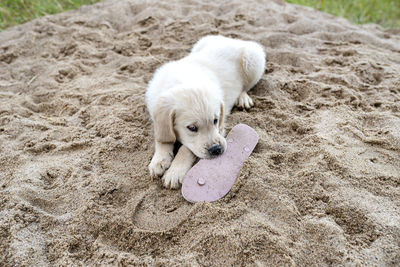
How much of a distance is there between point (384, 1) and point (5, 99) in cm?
803

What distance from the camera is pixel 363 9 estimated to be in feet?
21.7

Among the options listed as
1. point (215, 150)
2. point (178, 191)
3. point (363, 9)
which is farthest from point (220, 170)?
point (363, 9)

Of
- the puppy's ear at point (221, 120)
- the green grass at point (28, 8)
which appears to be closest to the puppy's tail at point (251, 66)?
the puppy's ear at point (221, 120)

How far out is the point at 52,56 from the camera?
4.34m

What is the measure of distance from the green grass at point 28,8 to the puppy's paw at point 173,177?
15.8 ft

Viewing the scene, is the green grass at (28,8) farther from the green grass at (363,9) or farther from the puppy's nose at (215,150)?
the puppy's nose at (215,150)

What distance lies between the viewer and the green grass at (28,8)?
5.48 meters

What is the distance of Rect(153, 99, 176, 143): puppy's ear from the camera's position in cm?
250

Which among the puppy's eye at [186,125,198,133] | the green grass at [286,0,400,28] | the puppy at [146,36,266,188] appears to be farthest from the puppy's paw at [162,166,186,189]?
the green grass at [286,0,400,28]

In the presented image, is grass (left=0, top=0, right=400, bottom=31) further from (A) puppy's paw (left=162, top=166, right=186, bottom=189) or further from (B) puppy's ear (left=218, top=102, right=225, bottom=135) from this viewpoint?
(A) puppy's paw (left=162, top=166, right=186, bottom=189)

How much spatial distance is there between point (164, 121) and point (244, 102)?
3.76ft

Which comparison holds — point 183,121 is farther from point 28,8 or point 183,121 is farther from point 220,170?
point 28,8

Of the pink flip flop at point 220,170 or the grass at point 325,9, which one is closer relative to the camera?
the pink flip flop at point 220,170

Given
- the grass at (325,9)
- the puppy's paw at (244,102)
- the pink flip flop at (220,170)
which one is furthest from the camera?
the grass at (325,9)
